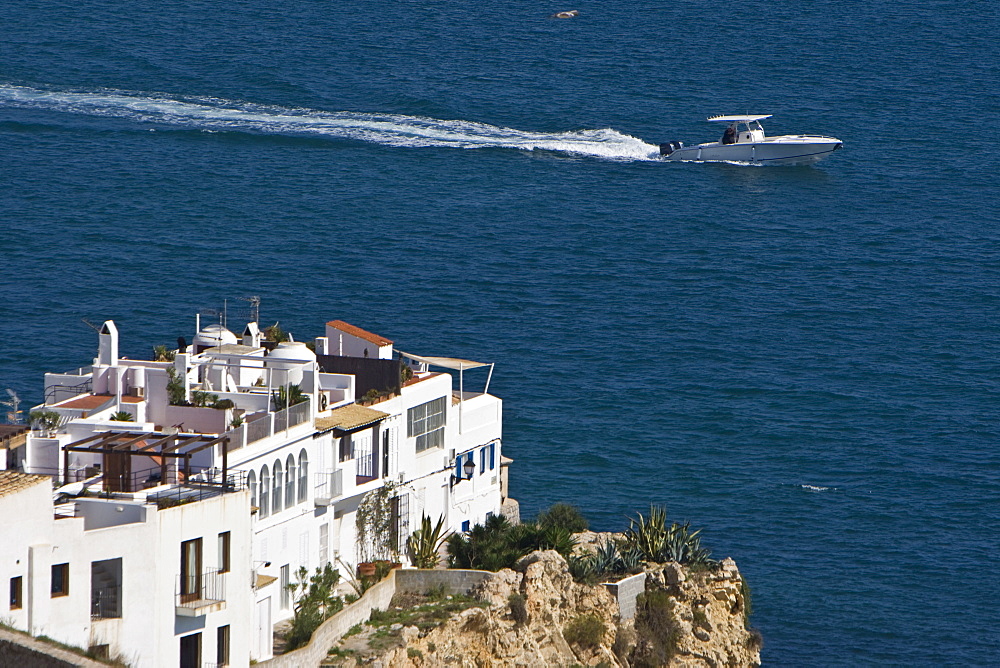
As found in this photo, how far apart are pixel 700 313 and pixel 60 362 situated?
4155cm

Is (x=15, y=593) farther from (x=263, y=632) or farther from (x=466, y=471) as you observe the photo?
(x=466, y=471)

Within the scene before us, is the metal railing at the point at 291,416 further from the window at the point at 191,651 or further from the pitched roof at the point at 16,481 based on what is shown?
the pitched roof at the point at 16,481

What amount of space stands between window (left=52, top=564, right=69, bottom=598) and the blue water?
135ft

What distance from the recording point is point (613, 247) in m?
134

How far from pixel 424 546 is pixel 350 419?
198 inches

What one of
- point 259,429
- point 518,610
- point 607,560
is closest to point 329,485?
point 259,429

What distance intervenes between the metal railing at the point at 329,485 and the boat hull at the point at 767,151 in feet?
353

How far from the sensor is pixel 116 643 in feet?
132

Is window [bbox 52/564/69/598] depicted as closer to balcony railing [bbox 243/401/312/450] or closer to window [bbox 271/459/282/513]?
balcony railing [bbox 243/401/312/450]

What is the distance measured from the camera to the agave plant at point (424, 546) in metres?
53.6

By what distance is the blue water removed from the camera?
89.4m

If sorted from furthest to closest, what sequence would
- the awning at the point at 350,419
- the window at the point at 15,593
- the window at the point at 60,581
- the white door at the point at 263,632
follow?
the awning at the point at 350,419
the white door at the point at 263,632
the window at the point at 60,581
the window at the point at 15,593

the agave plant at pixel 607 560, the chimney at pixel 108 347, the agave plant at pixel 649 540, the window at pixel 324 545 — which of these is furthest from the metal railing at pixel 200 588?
the agave plant at pixel 649 540

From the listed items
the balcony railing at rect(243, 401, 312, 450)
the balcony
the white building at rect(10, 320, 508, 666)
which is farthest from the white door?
the balcony railing at rect(243, 401, 312, 450)
